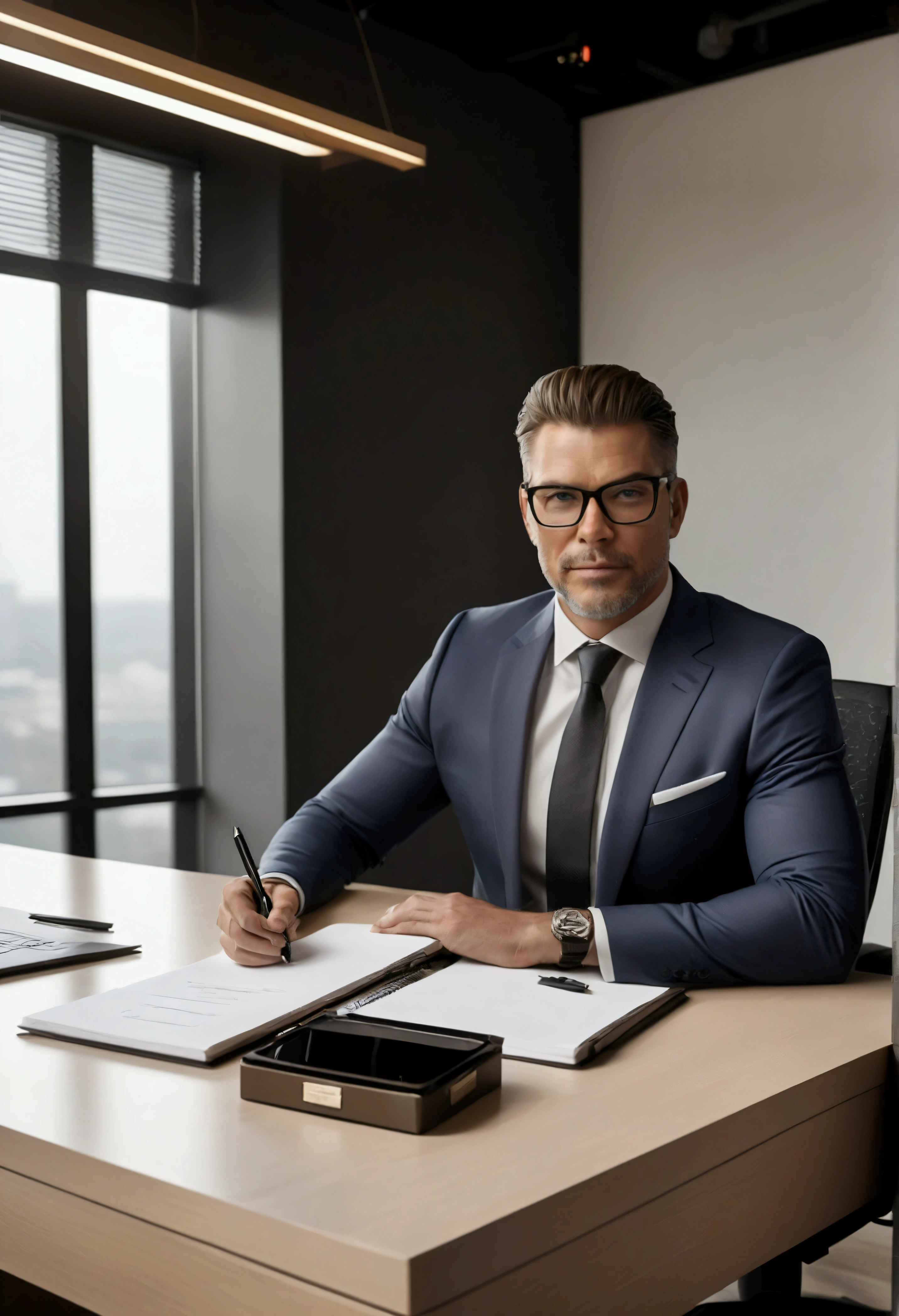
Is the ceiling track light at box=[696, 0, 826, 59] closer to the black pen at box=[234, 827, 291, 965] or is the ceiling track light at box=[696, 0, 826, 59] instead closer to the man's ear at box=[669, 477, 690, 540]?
the man's ear at box=[669, 477, 690, 540]

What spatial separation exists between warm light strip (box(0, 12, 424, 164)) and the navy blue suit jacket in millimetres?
1113

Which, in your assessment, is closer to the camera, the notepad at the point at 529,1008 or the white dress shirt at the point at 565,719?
the notepad at the point at 529,1008

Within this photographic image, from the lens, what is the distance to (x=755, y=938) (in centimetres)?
134

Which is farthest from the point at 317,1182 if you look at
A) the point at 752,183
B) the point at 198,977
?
the point at 752,183

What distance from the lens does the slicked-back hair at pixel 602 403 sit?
175 centimetres

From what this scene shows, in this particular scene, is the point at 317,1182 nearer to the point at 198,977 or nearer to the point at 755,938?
the point at 198,977

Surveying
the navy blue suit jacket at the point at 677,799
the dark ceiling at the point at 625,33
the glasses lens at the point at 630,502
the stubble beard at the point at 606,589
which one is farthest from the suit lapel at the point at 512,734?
the dark ceiling at the point at 625,33

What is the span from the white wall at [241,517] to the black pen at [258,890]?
2.32 metres

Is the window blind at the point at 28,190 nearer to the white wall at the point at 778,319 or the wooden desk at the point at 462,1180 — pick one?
the white wall at the point at 778,319

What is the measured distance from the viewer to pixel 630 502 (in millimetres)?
1764

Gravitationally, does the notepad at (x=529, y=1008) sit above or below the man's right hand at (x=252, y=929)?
below

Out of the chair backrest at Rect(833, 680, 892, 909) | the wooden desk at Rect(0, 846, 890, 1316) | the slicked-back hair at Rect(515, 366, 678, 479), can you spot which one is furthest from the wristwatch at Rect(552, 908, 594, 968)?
the chair backrest at Rect(833, 680, 892, 909)

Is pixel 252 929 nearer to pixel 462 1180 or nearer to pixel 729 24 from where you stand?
pixel 462 1180

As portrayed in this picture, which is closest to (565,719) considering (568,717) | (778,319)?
(568,717)
